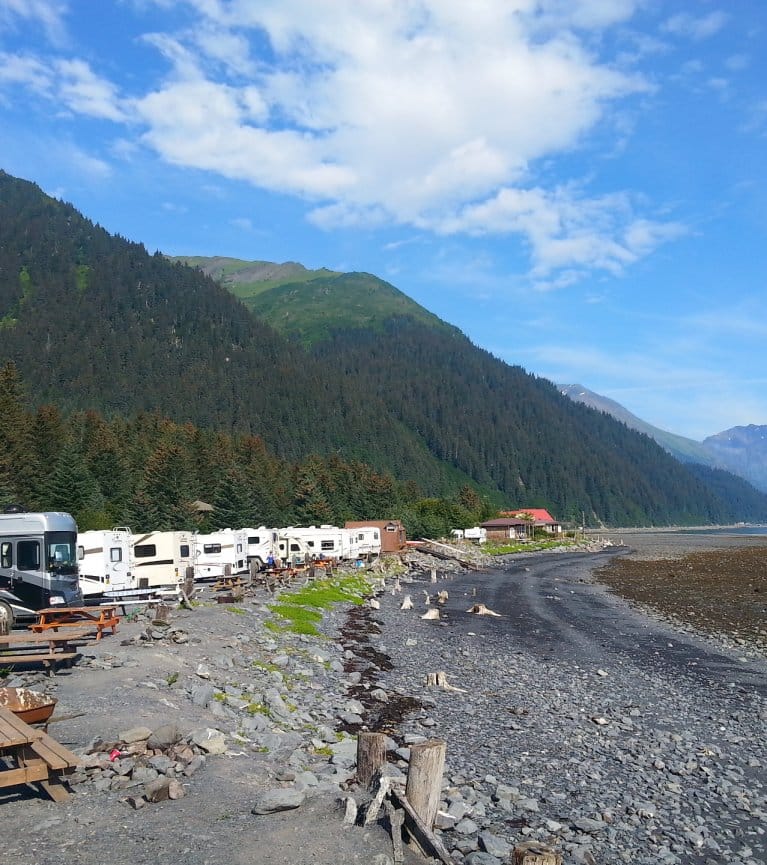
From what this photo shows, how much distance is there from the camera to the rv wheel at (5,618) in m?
18.8

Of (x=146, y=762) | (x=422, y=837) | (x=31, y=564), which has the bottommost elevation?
(x=422, y=837)

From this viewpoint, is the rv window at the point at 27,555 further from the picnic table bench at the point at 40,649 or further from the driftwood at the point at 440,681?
the driftwood at the point at 440,681

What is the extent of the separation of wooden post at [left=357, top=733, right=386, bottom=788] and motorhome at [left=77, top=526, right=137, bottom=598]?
24.8 metres

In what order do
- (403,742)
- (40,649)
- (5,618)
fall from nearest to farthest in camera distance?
(403,742)
(40,649)
(5,618)

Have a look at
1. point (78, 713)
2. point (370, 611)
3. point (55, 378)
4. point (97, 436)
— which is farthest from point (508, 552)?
point (55, 378)

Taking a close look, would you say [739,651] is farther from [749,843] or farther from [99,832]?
[99,832]

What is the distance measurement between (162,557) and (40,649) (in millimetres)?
20685

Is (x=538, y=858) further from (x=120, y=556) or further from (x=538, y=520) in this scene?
(x=538, y=520)

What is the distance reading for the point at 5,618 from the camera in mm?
19344

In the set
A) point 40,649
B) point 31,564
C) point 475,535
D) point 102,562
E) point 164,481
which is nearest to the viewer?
point 40,649

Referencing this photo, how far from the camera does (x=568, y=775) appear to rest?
513 inches

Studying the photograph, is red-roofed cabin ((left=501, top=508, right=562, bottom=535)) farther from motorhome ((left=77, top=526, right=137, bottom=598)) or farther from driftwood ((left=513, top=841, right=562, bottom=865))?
driftwood ((left=513, top=841, right=562, bottom=865))

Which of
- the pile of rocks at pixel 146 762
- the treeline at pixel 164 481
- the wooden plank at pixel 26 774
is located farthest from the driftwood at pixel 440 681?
the treeline at pixel 164 481

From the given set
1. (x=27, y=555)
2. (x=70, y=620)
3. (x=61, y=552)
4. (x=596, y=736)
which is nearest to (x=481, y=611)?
(x=596, y=736)
